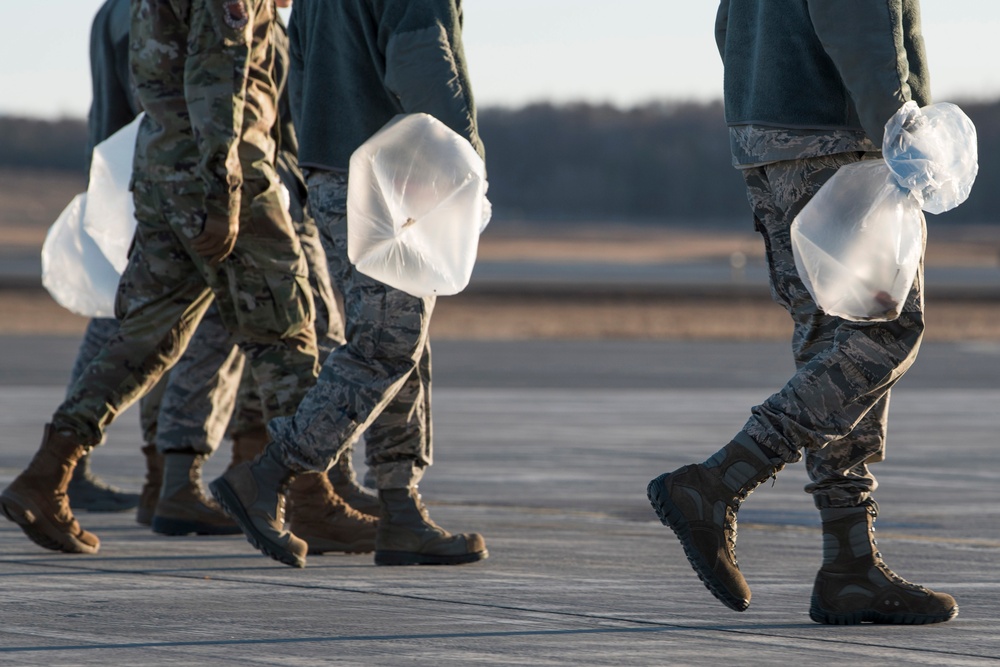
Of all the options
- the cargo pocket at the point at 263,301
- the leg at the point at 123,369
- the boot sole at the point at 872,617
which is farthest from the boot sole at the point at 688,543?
the leg at the point at 123,369

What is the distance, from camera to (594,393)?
43.5 ft

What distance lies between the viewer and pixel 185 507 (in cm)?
626

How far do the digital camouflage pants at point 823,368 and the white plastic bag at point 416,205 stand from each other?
2.78 ft

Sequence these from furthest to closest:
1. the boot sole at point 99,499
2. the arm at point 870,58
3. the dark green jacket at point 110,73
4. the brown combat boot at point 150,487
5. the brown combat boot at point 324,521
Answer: the boot sole at point 99,499
the dark green jacket at point 110,73
the brown combat boot at point 150,487
the brown combat boot at point 324,521
the arm at point 870,58

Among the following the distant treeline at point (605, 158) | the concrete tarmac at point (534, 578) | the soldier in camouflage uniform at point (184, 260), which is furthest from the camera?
the distant treeline at point (605, 158)

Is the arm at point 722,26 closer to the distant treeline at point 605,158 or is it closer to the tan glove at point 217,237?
the tan glove at point 217,237

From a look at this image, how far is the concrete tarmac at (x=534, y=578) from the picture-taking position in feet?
13.6

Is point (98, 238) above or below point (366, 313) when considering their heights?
below

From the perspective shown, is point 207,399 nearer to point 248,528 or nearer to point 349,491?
point 349,491

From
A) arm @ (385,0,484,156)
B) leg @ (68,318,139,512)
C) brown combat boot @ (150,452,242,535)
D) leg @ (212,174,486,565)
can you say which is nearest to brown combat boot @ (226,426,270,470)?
brown combat boot @ (150,452,242,535)

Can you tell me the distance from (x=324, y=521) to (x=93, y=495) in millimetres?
1597

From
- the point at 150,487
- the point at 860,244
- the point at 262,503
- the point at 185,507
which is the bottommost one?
the point at 150,487

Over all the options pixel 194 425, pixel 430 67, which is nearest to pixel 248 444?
pixel 194 425

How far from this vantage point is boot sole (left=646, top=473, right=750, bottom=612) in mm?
4484
